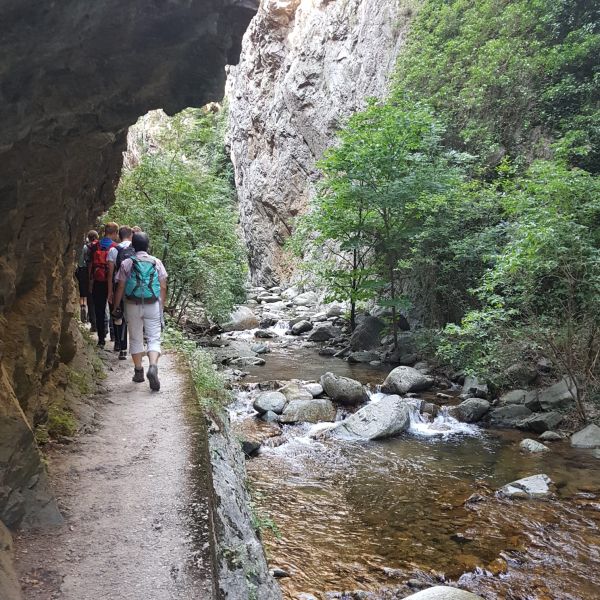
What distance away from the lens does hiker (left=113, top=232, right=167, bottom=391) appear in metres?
5.49

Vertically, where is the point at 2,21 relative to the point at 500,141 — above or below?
below

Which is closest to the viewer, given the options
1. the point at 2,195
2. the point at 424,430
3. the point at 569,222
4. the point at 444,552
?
the point at 2,195

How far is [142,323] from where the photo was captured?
5652 mm

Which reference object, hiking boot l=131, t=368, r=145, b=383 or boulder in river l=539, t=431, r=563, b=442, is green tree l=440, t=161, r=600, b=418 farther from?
hiking boot l=131, t=368, r=145, b=383

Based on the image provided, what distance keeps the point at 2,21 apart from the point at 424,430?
28.7ft

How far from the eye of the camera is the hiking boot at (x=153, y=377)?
5.38m

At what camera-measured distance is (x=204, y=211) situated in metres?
14.5

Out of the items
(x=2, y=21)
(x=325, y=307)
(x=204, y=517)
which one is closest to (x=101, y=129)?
(x=2, y=21)

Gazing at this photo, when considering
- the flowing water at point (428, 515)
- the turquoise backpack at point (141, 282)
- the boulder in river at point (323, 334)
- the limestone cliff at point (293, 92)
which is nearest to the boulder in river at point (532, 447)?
the flowing water at point (428, 515)

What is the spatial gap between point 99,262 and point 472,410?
7171mm

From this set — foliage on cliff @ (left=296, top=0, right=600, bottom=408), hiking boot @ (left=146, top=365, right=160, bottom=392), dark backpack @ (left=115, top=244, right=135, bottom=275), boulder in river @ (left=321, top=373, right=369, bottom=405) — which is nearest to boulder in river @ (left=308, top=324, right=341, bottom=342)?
foliage on cliff @ (left=296, top=0, right=600, bottom=408)

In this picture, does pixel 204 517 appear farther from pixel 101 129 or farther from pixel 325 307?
pixel 325 307

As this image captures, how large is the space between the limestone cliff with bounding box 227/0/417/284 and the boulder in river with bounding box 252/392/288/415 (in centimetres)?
1788

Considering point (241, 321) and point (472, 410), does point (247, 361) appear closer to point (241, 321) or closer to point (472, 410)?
point (472, 410)
